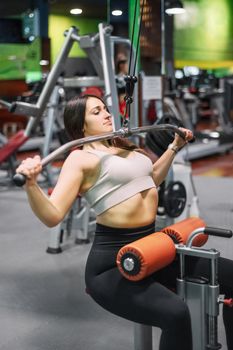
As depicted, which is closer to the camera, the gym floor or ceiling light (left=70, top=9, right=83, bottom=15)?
the gym floor

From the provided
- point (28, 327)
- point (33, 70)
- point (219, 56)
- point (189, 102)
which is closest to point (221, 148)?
point (189, 102)

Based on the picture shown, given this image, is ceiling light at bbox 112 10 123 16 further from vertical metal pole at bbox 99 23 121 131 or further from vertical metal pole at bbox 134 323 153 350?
vertical metal pole at bbox 134 323 153 350

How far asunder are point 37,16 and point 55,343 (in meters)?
5.80

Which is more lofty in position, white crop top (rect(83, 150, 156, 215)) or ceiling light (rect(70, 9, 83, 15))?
ceiling light (rect(70, 9, 83, 15))

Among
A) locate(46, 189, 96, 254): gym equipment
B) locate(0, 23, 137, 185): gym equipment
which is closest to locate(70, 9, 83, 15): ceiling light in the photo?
locate(0, 23, 137, 185): gym equipment

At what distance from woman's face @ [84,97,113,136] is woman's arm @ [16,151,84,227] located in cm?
13

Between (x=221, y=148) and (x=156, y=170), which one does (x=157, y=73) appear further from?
(x=221, y=148)

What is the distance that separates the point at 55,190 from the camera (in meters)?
1.76

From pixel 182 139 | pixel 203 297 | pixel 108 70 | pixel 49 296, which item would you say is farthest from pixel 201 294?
pixel 108 70

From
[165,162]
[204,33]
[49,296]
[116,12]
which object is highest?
[204,33]

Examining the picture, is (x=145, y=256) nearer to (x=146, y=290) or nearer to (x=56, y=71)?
(x=146, y=290)

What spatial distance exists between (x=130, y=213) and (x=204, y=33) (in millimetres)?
10637

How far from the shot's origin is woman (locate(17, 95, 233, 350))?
1617 mm

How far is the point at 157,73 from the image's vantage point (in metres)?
5.27
